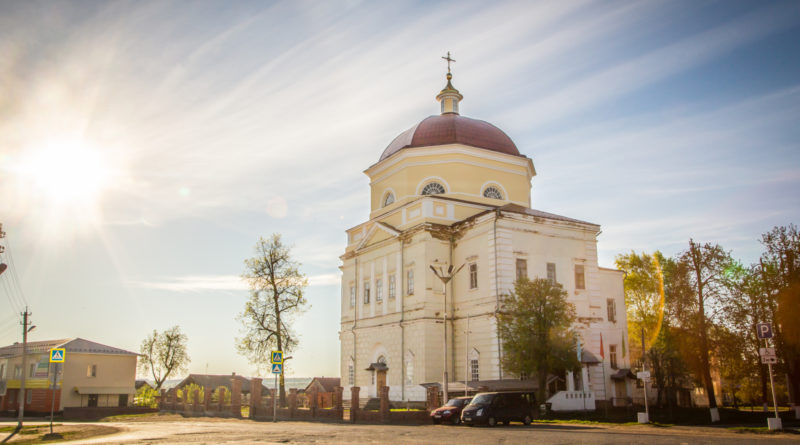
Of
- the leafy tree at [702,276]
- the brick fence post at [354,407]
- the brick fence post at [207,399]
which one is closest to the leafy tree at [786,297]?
the leafy tree at [702,276]

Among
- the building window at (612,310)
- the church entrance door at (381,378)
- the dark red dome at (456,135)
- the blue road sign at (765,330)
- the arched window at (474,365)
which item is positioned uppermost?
the dark red dome at (456,135)

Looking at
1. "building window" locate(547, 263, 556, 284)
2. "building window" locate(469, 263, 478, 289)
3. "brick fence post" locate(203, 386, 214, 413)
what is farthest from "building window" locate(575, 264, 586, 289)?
"brick fence post" locate(203, 386, 214, 413)

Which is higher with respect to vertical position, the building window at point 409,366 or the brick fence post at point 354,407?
the building window at point 409,366

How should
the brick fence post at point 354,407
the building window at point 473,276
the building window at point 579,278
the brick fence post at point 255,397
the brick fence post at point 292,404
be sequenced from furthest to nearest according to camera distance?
the building window at point 579,278 → the building window at point 473,276 → the brick fence post at point 255,397 → the brick fence post at point 292,404 → the brick fence post at point 354,407

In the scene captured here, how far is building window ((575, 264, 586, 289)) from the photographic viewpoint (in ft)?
113

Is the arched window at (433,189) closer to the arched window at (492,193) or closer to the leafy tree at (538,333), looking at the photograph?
the arched window at (492,193)

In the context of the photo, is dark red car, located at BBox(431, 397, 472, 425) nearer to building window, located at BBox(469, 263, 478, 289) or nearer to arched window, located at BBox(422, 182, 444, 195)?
building window, located at BBox(469, 263, 478, 289)

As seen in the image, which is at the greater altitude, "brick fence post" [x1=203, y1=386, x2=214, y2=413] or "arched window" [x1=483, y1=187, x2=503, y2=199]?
"arched window" [x1=483, y1=187, x2=503, y2=199]

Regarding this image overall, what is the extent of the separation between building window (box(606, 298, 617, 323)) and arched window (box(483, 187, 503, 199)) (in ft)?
30.3

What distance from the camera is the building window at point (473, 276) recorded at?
33.4 meters

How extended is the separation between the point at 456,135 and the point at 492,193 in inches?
168

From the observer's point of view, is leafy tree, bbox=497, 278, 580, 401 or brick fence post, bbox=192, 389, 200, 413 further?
brick fence post, bbox=192, 389, 200, 413

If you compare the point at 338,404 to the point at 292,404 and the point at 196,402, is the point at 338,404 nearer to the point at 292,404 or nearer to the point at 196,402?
the point at 292,404

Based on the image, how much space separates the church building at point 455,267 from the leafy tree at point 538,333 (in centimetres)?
178
